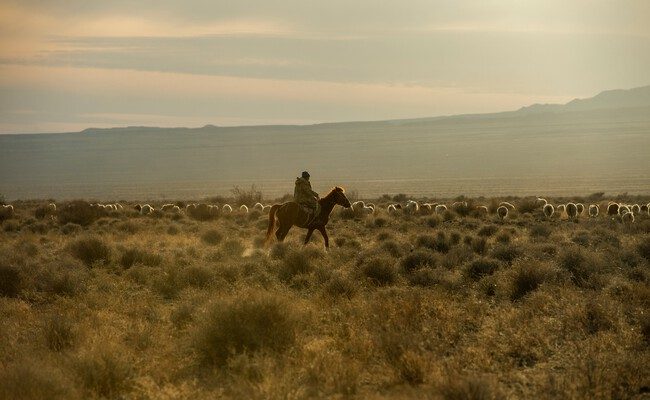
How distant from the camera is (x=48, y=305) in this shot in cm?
1370

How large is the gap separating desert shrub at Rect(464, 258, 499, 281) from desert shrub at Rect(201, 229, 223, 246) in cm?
1149

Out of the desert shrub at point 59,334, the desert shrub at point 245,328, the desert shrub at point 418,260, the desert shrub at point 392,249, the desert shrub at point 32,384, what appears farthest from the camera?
the desert shrub at point 392,249

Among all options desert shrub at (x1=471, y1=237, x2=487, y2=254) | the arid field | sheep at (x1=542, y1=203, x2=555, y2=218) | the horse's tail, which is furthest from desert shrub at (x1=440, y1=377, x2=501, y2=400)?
sheep at (x1=542, y1=203, x2=555, y2=218)

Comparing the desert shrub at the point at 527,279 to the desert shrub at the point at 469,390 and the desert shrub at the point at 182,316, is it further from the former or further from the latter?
the desert shrub at the point at 469,390

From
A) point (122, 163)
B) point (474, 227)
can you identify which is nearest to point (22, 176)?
point (122, 163)

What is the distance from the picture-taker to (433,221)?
33.5 meters

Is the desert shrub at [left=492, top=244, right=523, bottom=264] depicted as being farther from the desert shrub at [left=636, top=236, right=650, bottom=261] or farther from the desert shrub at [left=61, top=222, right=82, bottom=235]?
the desert shrub at [left=61, top=222, right=82, bottom=235]

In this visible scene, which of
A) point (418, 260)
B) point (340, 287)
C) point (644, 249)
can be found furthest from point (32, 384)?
point (644, 249)

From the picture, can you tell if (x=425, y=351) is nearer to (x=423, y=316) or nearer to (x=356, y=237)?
(x=423, y=316)

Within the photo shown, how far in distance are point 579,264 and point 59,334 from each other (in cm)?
1023

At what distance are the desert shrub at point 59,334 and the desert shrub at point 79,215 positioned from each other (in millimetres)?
27149

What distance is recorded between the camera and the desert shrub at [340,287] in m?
13.7

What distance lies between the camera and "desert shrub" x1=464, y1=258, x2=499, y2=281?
16.3m

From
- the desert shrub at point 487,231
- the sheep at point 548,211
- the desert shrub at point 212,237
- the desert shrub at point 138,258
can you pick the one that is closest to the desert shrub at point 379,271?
the desert shrub at point 138,258
